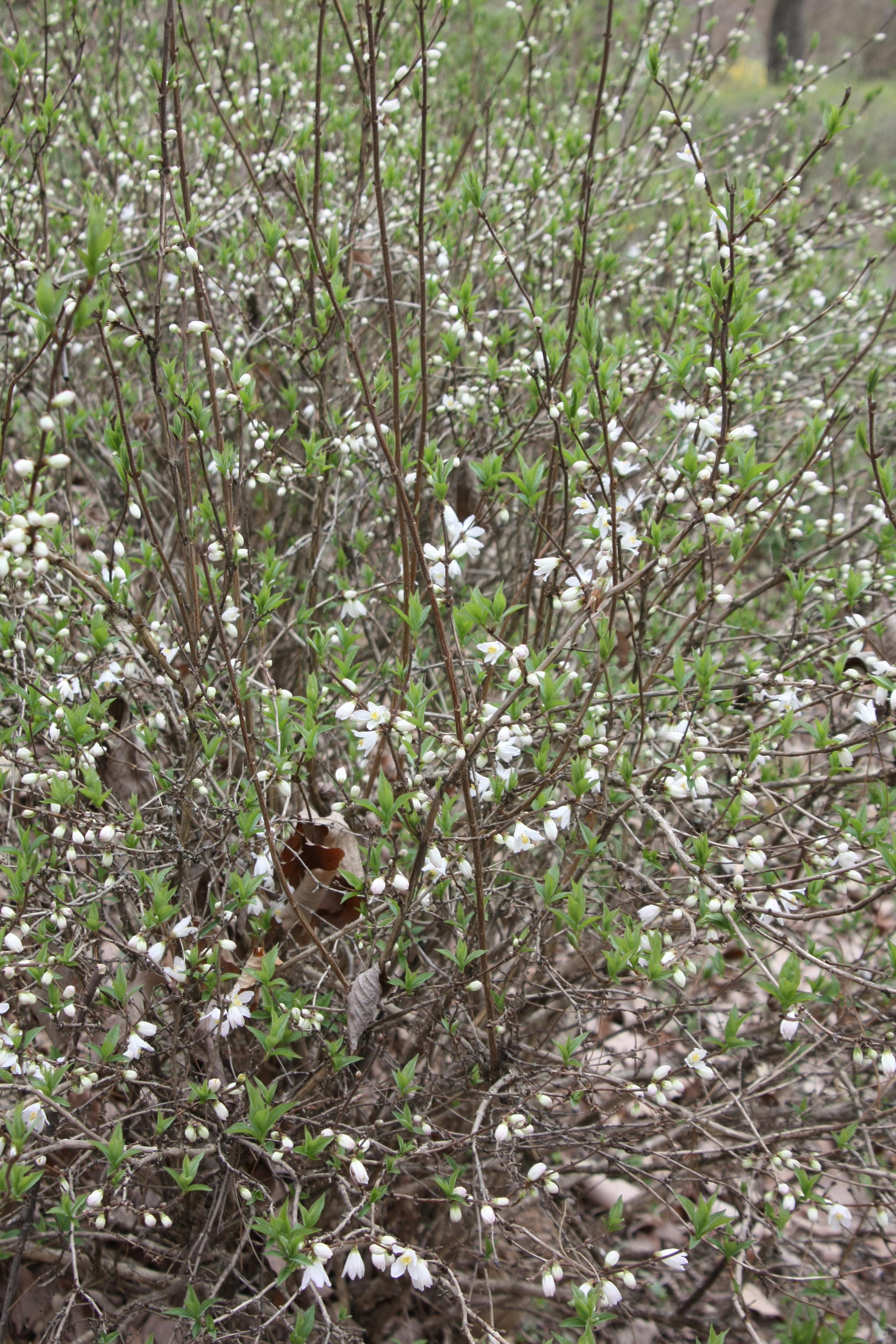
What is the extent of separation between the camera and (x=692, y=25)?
1623 centimetres

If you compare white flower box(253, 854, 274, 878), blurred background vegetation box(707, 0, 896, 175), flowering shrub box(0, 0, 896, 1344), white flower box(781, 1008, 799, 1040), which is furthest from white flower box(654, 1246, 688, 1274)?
blurred background vegetation box(707, 0, 896, 175)

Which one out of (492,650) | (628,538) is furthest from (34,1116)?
(628,538)

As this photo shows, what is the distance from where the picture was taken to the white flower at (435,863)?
2.13 meters

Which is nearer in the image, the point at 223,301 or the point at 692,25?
the point at 223,301

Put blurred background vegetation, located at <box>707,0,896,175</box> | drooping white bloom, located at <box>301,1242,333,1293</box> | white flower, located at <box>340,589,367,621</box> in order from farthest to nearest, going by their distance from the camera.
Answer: blurred background vegetation, located at <box>707,0,896,175</box>, white flower, located at <box>340,589,367,621</box>, drooping white bloom, located at <box>301,1242,333,1293</box>

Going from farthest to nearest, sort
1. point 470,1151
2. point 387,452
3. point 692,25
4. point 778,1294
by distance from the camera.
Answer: point 692,25, point 778,1294, point 470,1151, point 387,452

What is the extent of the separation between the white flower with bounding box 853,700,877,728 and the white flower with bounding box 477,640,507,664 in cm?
90

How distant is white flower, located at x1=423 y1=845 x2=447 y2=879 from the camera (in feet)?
6.98

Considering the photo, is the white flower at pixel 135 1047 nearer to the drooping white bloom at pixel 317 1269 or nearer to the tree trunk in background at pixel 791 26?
the drooping white bloom at pixel 317 1269

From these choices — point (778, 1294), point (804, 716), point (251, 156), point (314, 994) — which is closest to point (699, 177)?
point (804, 716)

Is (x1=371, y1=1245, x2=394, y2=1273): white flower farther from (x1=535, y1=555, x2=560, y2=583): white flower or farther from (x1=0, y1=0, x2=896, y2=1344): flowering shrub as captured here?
(x1=535, y1=555, x2=560, y2=583): white flower

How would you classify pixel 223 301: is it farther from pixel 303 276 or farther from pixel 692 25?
pixel 692 25

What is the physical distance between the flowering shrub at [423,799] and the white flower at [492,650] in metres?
0.08

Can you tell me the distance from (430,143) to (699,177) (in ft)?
8.76
